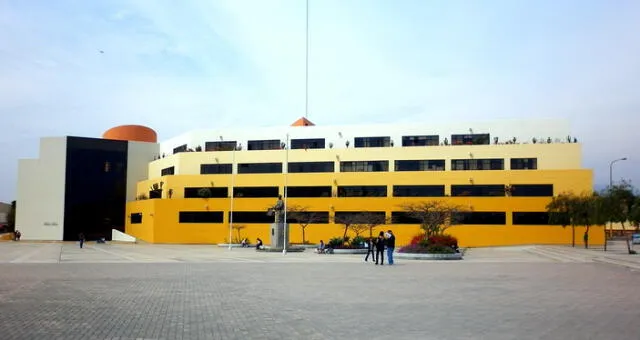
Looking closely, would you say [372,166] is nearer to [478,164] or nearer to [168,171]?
[478,164]

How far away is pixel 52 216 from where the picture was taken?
71.8 metres

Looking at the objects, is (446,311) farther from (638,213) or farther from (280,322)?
(638,213)

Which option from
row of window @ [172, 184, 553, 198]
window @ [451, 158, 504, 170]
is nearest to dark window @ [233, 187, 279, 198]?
row of window @ [172, 184, 553, 198]

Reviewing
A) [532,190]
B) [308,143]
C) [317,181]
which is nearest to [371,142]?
[308,143]

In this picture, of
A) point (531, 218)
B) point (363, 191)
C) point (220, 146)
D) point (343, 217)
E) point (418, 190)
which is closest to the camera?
point (531, 218)

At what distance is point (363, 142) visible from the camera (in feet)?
211

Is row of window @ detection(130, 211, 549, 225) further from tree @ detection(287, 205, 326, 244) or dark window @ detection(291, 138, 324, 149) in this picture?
dark window @ detection(291, 138, 324, 149)

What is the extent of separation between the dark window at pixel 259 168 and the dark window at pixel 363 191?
782 cm

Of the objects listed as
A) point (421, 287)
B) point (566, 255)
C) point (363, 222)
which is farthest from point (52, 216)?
point (421, 287)

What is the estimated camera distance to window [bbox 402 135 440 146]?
6216 centimetres

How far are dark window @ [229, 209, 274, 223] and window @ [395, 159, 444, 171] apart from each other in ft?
45.8

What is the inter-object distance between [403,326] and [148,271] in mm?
15760

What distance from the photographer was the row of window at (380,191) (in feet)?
183

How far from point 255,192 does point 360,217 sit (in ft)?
48.3
